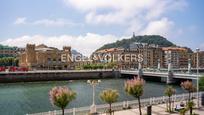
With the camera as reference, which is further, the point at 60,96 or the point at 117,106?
the point at 117,106

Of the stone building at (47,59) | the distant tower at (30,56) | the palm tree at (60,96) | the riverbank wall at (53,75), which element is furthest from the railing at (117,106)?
the distant tower at (30,56)

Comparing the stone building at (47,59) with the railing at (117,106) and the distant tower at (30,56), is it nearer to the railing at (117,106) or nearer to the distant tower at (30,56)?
the distant tower at (30,56)

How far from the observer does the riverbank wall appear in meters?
104

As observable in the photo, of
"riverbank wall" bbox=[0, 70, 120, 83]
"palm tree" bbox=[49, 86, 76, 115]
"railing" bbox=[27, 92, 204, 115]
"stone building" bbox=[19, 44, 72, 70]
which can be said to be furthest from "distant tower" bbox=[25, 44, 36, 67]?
"palm tree" bbox=[49, 86, 76, 115]

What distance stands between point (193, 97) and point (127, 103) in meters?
12.7

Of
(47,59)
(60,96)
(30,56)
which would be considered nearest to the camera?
(60,96)

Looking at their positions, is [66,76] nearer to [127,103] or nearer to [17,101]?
[17,101]

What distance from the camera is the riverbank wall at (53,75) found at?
10419 cm

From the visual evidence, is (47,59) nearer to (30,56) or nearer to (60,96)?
(30,56)

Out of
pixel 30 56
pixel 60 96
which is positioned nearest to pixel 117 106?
pixel 60 96

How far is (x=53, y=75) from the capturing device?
11412cm

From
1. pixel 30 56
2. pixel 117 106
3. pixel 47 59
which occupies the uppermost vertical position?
pixel 30 56

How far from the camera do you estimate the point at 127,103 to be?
35.7 meters

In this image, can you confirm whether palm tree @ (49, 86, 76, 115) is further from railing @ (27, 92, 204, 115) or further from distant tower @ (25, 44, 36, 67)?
distant tower @ (25, 44, 36, 67)
